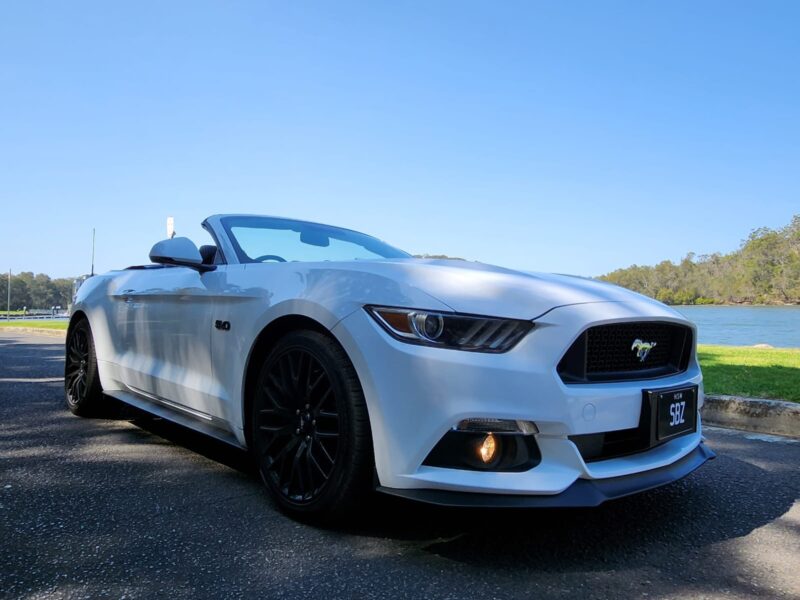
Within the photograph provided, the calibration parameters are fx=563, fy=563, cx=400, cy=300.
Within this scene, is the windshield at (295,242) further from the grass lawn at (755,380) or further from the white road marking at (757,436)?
the grass lawn at (755,380)

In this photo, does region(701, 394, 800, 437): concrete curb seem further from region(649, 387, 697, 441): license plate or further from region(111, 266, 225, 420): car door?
region(111, 266, 225, 420): car door

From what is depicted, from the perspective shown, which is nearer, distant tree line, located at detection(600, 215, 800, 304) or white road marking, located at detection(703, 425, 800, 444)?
white road marking, located at detection(703, 425, 800, 444)

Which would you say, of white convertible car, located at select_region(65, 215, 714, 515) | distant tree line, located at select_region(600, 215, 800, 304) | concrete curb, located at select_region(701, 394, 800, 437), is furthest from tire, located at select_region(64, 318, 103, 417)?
distant tree line, located at select_region(600, 215, 800, 304)

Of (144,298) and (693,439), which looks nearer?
(693,439)

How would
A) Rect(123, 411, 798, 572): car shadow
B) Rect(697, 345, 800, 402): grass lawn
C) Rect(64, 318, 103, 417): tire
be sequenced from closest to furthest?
Rect(123, 411, 798, 572): car shadow, Rect(64, 318, 103, 417): tire, Rect(697, 345, 800, 402): grass lawn

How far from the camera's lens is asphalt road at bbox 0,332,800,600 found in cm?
170

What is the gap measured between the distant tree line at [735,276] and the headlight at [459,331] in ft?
172

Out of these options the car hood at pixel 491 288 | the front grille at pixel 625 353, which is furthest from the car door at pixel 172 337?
the front grille at pixel 625 353

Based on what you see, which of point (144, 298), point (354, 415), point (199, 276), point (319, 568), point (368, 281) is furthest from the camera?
point (144, 298)

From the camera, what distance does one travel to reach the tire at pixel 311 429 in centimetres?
197

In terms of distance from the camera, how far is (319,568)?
5.93 feet

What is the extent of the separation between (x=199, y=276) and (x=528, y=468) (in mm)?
1931

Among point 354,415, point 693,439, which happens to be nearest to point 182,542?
point 354,415

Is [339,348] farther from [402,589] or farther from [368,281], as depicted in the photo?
[402,589]
